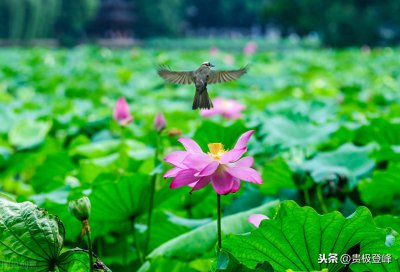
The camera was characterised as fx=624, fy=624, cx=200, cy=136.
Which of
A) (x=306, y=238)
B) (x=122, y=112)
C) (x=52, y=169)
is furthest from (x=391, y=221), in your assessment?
(x=52, y=169)

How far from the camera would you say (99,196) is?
3.16ft

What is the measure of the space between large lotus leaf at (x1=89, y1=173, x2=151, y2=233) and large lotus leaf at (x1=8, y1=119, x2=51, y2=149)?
681mm

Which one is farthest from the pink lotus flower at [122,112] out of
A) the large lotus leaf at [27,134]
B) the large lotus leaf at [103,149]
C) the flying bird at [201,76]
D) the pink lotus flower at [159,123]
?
the flying bird at [201,76]

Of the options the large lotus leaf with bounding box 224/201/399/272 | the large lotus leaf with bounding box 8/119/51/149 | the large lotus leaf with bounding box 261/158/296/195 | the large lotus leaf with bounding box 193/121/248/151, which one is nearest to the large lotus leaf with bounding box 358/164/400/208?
the large lotus leaf with bounding box 261/158/296/195

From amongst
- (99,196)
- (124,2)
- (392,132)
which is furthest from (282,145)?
(124,2)

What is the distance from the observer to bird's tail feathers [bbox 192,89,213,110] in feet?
1.69

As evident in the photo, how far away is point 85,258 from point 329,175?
0.56 metres

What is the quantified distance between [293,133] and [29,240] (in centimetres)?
101

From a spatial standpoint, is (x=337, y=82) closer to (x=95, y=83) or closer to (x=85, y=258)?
(x=95, y=83)

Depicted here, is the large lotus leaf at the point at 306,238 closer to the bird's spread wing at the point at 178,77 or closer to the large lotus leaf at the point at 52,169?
the bird's spread wing at the point at 178,77

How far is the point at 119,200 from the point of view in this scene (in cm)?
99

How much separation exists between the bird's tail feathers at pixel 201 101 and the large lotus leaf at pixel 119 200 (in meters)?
0.44

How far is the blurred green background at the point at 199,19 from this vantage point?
62.5 ft

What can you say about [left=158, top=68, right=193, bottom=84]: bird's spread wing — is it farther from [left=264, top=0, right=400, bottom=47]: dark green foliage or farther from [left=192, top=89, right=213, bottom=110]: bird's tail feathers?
[left=264, top=0, right=400, bottom=47]: dark green foliage
